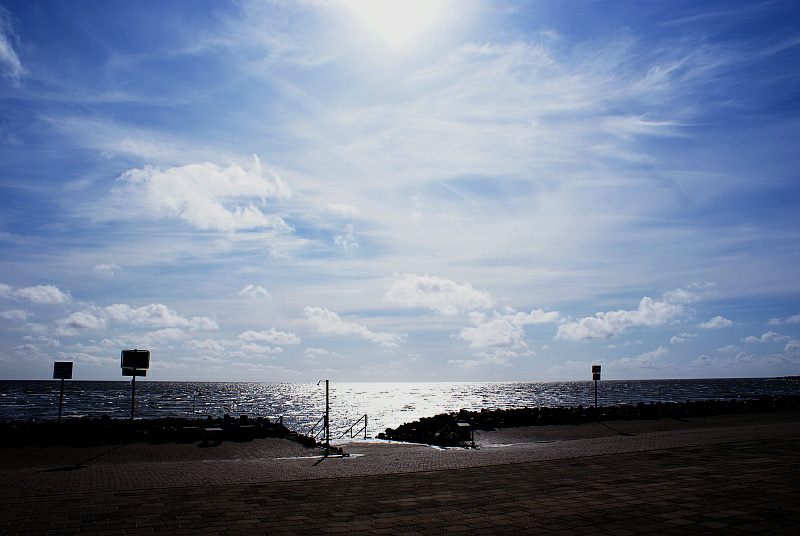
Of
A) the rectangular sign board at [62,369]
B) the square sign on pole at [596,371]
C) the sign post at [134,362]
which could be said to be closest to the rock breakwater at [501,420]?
the square sign on pole at [596,371]

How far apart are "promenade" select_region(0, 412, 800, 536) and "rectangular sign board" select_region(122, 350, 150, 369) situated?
249 cm

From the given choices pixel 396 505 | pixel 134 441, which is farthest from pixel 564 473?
pixel 134 441

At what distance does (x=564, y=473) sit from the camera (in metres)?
11.9

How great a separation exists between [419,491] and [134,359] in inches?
431

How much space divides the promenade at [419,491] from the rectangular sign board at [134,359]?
8.16 feet

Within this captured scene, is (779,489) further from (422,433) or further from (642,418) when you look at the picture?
(642,418)

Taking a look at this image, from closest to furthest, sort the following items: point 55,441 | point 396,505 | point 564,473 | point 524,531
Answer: point 524,531
point 396,505
point 564,473
point 55,441

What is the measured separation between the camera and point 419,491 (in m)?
10.2

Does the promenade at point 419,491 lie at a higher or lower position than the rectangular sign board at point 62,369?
lower

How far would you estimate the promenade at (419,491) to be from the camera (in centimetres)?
784

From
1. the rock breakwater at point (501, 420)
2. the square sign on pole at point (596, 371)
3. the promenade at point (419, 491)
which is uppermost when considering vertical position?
the square sign on pole at point (596, 371)

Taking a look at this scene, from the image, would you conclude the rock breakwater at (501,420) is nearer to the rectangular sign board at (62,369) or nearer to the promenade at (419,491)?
the promenade at (419,491)

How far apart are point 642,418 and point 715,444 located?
14114mm

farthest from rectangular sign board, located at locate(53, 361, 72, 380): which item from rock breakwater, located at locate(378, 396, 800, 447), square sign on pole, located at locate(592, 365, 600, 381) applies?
square sign on pole, located at locate(592, 365, 600, 381)
